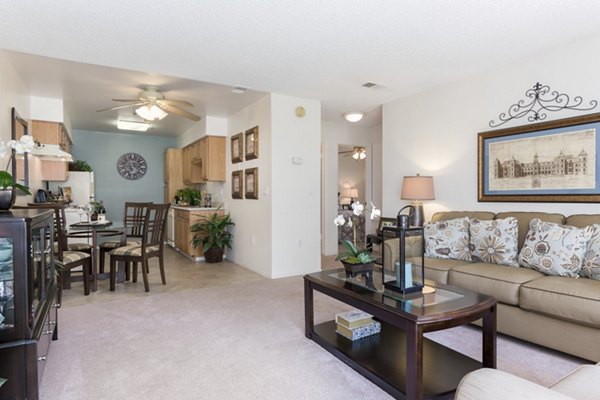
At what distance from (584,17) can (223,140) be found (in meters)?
5.06

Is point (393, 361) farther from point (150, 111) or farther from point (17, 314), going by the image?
point (150, 111)

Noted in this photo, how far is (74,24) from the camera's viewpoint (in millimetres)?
2658

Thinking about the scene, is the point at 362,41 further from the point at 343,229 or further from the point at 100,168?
the point at 100,168

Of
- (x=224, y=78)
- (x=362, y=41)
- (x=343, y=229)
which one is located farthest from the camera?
(x=343, y=229)

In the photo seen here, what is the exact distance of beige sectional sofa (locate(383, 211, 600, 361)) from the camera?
7.18 feet

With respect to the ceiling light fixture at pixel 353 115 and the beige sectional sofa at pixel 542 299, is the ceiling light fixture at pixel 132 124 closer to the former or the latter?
the ceiling light fixture at pixel 353 115

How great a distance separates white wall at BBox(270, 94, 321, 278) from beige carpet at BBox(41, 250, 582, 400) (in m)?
1.29

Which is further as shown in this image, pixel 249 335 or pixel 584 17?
pixel 249 335

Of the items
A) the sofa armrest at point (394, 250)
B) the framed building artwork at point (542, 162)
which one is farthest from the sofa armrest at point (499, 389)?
the framed building artwork at point (542, 162)

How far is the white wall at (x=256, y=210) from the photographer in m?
4.80

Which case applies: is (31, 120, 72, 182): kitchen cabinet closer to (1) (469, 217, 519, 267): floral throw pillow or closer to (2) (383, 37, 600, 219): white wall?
(2) (383, 37, 600, 219): white wall

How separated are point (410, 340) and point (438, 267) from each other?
1.47 m

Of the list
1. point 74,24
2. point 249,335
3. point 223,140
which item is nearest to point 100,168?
point 223,140

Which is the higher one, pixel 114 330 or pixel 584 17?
pixel 584 17
